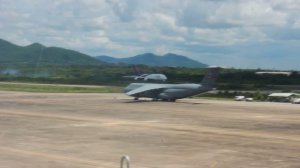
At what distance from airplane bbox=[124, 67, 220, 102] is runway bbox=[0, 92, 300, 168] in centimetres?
2181

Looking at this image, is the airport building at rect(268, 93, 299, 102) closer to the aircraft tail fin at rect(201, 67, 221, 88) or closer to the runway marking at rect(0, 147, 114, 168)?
the aircraft tail fin at rect(201, 67, 221, 88)

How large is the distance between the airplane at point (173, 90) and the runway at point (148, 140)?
71.6 ft

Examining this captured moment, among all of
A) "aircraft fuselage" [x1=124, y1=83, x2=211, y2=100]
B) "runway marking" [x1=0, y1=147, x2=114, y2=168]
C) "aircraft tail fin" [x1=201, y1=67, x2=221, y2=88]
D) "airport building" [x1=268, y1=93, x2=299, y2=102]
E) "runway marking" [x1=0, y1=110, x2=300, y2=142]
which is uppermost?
"aircraft tail fin" [x1=201, y1=67, x2=221, y2=88]

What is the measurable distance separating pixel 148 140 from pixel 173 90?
4725 cm

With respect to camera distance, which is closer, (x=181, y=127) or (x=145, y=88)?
(x=181, y=127)

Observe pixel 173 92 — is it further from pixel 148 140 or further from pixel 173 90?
pixel 148 140

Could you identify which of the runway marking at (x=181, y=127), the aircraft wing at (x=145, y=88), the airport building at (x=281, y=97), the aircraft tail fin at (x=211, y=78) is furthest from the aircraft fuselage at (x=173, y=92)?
the runway marking at (x=181, y=127)

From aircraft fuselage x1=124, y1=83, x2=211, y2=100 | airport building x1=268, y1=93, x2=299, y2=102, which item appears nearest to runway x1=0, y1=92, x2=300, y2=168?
aircraft fuselage x1=124, y1=83, x2=211, y2=100

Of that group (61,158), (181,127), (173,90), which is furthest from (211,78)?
(61,158)

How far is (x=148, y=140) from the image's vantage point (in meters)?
35.8

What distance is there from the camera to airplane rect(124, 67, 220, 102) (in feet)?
Result: 257

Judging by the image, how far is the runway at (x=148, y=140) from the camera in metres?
27.6

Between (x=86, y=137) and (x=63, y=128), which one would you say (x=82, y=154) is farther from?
(x=63, y=128)

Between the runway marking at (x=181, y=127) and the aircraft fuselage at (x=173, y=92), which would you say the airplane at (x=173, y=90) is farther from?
the runway marking at (x=181, y=127)
